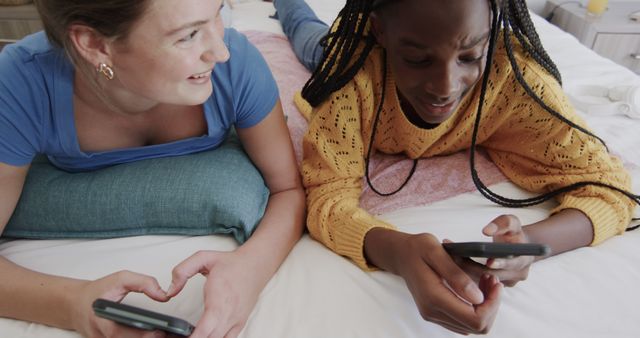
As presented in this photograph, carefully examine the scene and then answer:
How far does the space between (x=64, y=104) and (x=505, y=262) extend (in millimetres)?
728

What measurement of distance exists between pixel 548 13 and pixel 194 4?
2.42 m

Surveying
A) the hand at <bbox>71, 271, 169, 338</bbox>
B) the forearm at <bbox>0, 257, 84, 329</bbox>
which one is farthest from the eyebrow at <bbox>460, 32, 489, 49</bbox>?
the forearm at <bbox>0, 257, 84, 329</bbox>

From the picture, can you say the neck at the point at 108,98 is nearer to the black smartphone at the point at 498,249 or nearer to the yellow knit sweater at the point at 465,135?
the yellow knit sweater at the point at 465,135

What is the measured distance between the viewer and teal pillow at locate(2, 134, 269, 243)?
2.53ft

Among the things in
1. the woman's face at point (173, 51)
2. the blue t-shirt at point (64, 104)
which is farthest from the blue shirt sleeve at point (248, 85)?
the woman's face at point (173, 51)

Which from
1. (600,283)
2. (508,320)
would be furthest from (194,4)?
(600,283)

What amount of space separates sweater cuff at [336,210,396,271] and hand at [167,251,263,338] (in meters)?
0.16

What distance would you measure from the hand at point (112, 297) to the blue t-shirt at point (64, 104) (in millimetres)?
275

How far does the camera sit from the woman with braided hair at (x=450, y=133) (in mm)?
564

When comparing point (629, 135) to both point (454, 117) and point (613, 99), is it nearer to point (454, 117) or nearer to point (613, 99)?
point (613, 99)

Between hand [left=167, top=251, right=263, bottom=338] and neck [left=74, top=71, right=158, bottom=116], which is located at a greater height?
neck [left=74, top=71, right=158, bottom=116]

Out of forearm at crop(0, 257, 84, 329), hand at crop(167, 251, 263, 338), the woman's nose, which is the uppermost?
the woman's nose

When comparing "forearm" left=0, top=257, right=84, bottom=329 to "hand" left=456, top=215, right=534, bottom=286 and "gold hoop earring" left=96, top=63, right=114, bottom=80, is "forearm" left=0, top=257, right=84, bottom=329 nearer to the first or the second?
"gold hoop earring" left=96, top=63, right=114, bottom=80

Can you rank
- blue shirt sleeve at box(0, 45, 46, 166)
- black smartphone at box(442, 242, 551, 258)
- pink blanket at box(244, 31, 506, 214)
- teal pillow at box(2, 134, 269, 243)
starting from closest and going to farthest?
1. black smartphone at box(442, 242, 551, 258)
2. blue shirt sleeve at box(0, 45, 46, 166)
3. teal pillow at box(2, 134, 269, 243)
4. pink blanket at box(244, 31, 506, 214)
